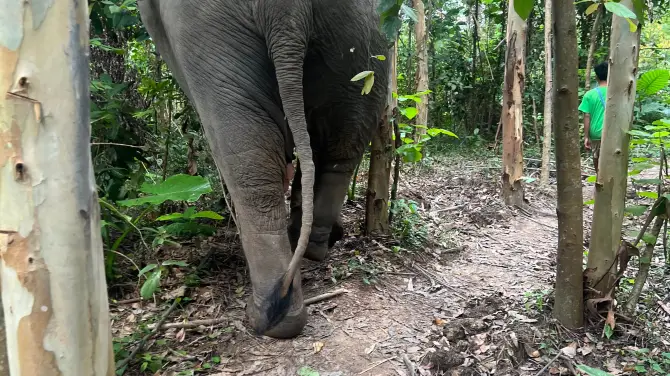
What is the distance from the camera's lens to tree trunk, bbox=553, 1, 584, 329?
2281 mm

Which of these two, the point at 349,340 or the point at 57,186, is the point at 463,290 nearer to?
the point at 349,340

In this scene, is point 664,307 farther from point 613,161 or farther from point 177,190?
point 177,190

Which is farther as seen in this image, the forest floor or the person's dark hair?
the person's dark hair

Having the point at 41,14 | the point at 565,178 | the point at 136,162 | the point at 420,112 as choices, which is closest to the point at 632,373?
the point at 565,178

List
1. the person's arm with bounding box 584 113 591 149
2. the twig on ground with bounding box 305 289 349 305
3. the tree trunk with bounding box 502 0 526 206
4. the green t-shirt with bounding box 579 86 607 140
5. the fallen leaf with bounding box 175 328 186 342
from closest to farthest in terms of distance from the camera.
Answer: the fallen leaf with bounding box 175 328 186 342, the twig on ground with bounding box 305 289 349 305, the green t-shirt with bounding box 579 86 607 140, the person's arm with bounding box 584 113 591 149, the tree trunk with bounding box 502 0 526 206

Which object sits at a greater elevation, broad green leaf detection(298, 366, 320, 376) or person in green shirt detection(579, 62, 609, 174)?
person in green shirt detection(579, 62, 609, 174)

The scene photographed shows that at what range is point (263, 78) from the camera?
8.75ft

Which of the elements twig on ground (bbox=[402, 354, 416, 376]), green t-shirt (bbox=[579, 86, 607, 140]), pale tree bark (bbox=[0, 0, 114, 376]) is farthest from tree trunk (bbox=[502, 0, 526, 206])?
pale tree bark (bbox=[0, 0, 114, 376])

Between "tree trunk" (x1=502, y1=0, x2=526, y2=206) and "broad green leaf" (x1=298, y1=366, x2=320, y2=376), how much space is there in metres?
4.28

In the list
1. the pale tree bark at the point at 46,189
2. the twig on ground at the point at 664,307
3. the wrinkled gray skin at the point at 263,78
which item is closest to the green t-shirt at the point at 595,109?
the twig on ground at the point at 664,307

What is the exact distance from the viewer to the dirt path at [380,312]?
2.49 meters

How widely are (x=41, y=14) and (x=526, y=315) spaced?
2680 millimetres

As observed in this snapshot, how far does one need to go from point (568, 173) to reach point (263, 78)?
1.65m

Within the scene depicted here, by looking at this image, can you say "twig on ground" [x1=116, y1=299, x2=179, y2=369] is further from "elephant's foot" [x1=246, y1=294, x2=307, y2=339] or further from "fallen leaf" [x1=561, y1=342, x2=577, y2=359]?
"fallen leaf" [x1=561, y1=342, x2=577, y2=359]
